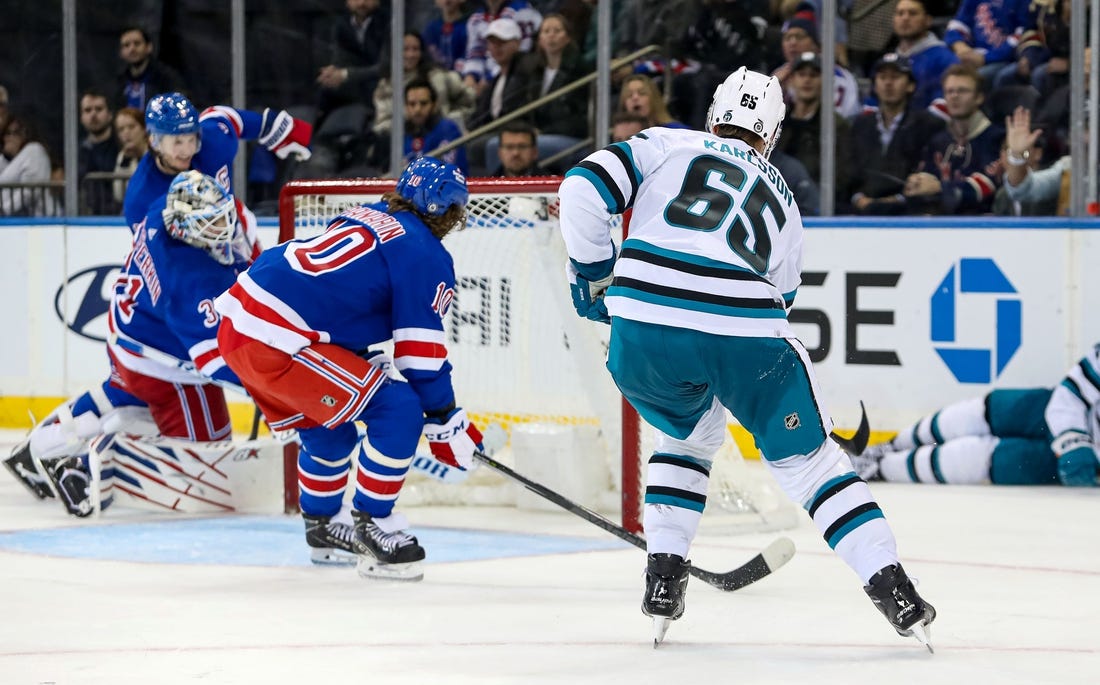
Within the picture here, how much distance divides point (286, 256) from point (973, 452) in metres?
2.73

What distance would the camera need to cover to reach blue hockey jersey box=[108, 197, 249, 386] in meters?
4.59

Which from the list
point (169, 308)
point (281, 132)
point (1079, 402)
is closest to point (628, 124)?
point (281, 132)

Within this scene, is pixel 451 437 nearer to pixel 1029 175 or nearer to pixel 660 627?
pixel 660 627

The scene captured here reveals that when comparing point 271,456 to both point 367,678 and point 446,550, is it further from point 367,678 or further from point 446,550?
point 367,678

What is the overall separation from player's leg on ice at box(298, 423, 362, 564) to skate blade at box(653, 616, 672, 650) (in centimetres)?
110

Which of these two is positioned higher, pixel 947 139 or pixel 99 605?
pixel 947 139

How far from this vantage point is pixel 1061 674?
2.76 m

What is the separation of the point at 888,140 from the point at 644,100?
91cm

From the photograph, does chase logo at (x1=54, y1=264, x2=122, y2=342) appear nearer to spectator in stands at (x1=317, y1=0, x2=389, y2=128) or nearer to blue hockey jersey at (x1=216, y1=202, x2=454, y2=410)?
spectator in stands at (x1=317, y1=0, x2=389, y2=128)

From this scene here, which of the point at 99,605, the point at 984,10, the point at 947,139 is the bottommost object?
the point at 99,605

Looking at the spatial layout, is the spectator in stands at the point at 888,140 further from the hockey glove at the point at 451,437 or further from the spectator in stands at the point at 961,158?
the hockey glove at the point at 451,437

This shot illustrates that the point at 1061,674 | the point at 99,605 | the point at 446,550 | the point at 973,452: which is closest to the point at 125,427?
the point at 446,550

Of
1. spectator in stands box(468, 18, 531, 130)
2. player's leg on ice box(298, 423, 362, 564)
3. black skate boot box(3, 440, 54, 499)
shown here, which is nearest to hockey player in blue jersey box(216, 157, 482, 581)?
player's leg on ice box(298, 423, 362, 564)

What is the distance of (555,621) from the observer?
3.28 meters
